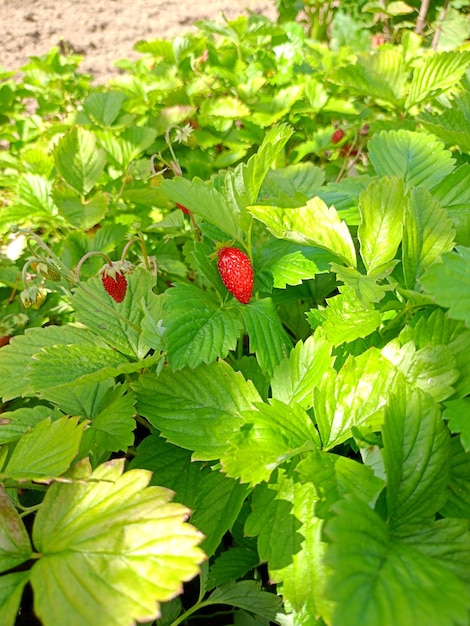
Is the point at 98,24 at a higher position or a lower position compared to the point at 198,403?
higher

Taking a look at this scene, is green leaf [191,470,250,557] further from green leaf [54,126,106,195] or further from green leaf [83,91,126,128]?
green leaf [83,91,126,128]

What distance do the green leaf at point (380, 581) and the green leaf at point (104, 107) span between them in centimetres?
170

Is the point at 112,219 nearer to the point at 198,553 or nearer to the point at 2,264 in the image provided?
the point at 2,264

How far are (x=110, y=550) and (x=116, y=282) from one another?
1.60ft

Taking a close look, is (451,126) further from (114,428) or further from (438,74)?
(114,428)

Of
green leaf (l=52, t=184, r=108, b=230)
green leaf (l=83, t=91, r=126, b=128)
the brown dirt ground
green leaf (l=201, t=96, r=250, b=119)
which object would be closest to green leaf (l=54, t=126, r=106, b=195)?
green leaf (l=52, t=184, r=108, b=230)

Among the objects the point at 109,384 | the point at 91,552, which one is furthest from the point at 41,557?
the point at 109,384

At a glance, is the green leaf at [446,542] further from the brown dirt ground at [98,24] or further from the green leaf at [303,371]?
the brown dirt ground at [98,24]

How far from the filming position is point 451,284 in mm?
630

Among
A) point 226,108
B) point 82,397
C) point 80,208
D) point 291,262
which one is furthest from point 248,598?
point 226,108

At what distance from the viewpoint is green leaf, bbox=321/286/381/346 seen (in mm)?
772

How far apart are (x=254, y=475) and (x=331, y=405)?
0.15 metres

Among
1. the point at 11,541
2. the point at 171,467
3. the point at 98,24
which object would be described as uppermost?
the point at 98,24

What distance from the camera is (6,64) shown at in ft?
12.7
